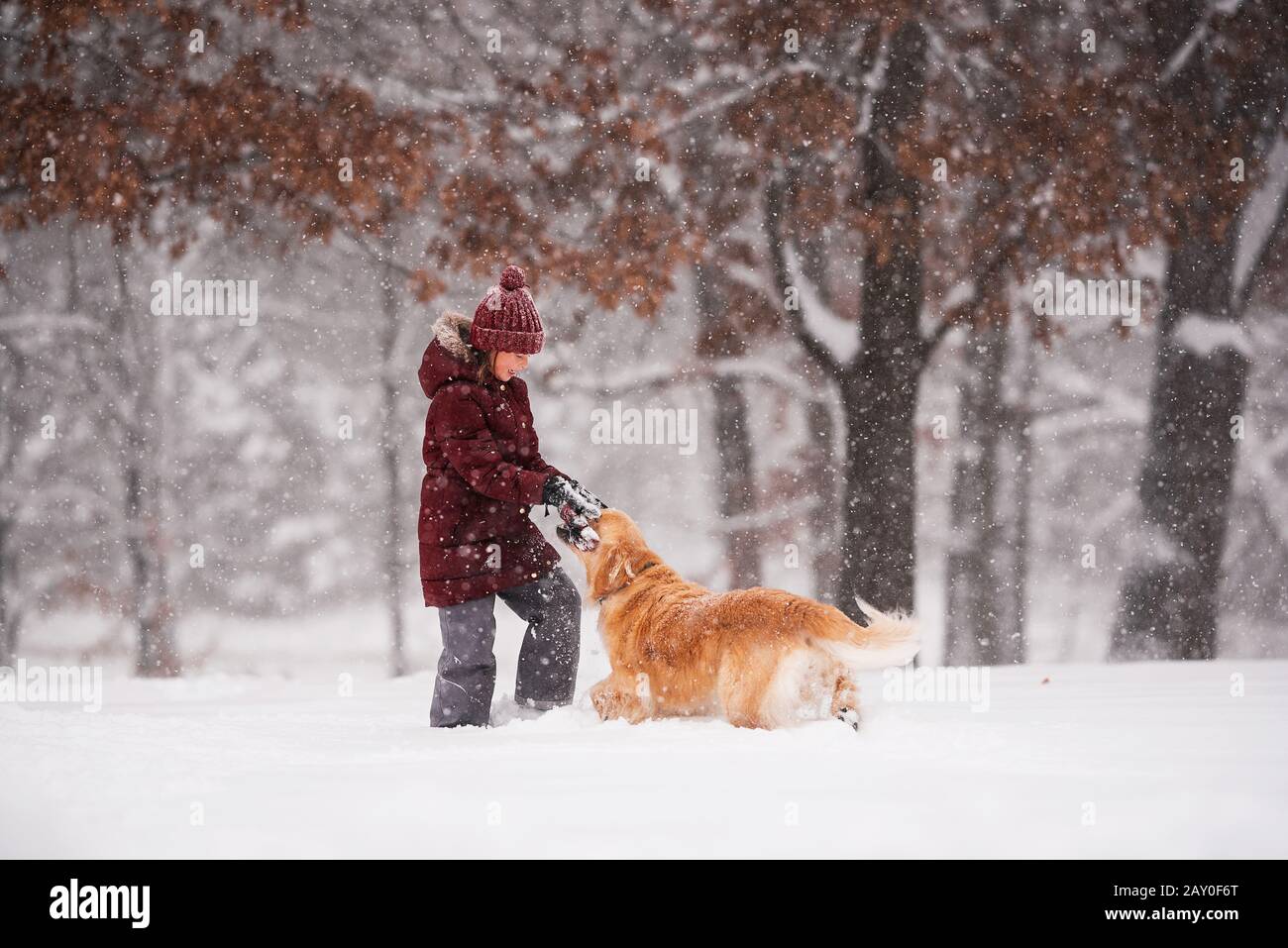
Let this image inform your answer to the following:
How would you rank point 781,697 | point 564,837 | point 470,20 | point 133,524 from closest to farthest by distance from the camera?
point 564,837
point 781,697
point 470,20
point 133,524

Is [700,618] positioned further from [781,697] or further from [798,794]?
[798,794]

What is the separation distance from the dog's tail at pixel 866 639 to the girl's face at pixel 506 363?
65.0 inches

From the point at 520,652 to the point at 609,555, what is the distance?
1.98 ft

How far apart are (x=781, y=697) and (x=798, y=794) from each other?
0.92 meters

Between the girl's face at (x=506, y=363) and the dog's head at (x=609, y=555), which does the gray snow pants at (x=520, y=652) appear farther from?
the girl's face at (x=506, y=363)

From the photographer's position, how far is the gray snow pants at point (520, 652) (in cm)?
451

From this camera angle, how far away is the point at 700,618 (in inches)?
165

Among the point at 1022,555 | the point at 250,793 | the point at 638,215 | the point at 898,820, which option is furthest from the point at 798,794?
the point at 1022,555

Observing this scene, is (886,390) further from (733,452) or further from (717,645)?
(733,452)

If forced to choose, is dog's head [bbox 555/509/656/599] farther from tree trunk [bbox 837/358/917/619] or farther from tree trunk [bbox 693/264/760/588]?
tree trunk [bbox 693/264/760/588]

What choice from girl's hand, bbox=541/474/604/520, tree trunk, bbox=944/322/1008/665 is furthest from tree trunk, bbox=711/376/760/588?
girl's hand, bbox=541/474/604/520

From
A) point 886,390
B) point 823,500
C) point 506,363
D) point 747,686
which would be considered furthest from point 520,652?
point 823,500

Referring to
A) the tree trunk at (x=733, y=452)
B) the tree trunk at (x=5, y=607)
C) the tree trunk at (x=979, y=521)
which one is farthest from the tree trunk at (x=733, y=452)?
the tree trunk at (x=5, y=607)

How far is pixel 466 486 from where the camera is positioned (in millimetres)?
4539
